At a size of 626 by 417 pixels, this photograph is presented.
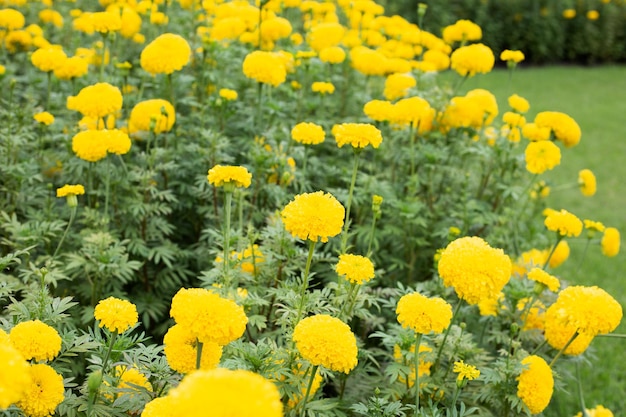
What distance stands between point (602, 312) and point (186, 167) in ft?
7.23

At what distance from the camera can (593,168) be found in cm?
686

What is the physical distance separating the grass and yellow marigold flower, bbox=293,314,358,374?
6.02 ft

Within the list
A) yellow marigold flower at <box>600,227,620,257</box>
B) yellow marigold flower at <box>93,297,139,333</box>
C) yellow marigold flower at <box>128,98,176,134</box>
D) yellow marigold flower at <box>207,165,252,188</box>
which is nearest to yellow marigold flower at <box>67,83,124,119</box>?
yellow marigold flower at <box>128,98,176,134</box>

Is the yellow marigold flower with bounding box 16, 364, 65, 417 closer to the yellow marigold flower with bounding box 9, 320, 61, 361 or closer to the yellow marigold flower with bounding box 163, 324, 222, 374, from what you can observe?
the yellow marigold flower with bounding box 9, 320, 61, 361

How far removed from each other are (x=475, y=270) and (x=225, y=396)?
1139 mm

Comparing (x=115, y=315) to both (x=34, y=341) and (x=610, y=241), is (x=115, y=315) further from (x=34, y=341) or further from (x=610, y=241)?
(x=610, y=241)

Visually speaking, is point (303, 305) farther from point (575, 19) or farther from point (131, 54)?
point (575, 19)

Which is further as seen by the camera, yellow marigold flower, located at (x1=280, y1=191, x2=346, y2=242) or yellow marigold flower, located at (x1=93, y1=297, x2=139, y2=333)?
yellow marigold flower, located at (x1=280, y1=191, x2=346, y2=242)

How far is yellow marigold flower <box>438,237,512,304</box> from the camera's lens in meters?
1.84

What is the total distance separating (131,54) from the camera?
4.65 metres

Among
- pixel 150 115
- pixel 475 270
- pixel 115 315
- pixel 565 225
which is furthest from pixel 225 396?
pixel 150 115

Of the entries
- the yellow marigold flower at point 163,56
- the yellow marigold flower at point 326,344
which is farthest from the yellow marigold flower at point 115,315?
the yellow marigold flower at point 163,56

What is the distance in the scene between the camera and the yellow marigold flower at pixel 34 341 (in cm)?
155

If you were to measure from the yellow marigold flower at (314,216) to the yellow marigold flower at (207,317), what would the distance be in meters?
0.36
